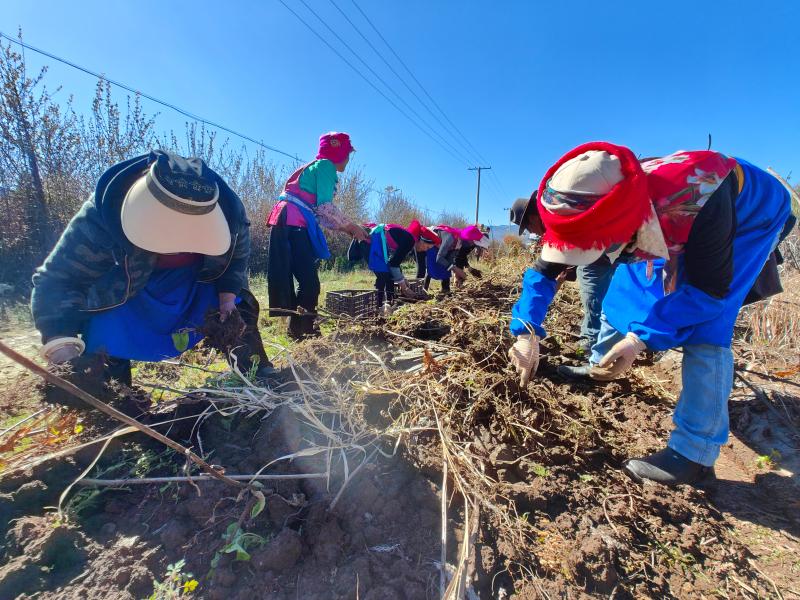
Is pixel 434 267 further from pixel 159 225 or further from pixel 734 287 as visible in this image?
pixel 159 225

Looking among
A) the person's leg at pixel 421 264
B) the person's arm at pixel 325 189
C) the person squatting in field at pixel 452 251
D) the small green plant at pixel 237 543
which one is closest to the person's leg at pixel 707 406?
the small green plant at pixel 237 543

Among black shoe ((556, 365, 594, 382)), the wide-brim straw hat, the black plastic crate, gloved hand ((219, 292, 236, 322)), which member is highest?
the wide-brim straw hat

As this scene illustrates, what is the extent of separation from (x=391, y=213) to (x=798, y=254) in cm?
1536

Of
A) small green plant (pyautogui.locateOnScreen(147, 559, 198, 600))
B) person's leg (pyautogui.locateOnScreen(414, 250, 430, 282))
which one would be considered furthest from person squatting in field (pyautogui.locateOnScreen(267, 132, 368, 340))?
person's leg (pyautogui.locateOnScreen(414, 250, 430, 282))

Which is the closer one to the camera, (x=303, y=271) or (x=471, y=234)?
(x=303, y=271)

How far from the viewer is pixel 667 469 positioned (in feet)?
4.73

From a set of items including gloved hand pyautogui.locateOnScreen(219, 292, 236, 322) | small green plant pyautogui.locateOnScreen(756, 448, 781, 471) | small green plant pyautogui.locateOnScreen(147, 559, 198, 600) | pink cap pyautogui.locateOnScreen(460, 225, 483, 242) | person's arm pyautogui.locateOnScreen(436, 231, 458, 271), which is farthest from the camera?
pink cap pyautogui.locateOnScreen(460, 225, 483, 242)

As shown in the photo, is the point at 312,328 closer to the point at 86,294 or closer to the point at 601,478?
the point at 86,294

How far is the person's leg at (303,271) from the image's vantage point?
3.17 meters

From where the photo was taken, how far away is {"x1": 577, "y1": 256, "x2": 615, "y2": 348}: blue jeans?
233 cm

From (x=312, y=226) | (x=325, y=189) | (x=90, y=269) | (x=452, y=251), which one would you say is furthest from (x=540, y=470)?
(x=452, y=251)

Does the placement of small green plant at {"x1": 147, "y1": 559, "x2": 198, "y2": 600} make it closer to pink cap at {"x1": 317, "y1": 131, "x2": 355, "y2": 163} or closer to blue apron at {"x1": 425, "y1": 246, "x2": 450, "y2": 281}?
pink cap at {"x1": 317, "y1": 131, "x2": 355, "y2": 163}

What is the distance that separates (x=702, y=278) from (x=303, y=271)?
2.71 meters

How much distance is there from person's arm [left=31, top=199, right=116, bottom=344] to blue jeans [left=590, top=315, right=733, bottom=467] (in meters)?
2.55
